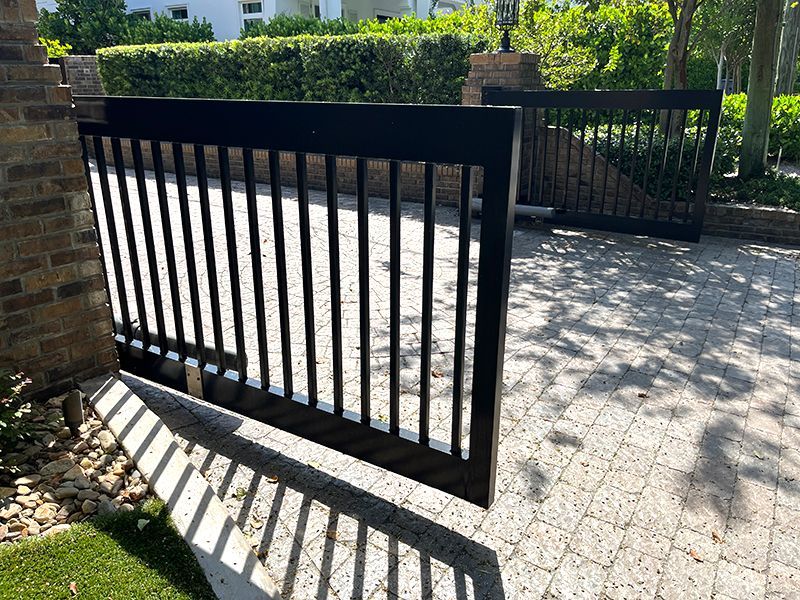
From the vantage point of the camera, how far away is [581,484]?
9.22 ft

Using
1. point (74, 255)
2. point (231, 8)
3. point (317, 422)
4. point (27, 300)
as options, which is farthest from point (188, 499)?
point (231, 8)

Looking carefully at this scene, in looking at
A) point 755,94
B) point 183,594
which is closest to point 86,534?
point 183,594

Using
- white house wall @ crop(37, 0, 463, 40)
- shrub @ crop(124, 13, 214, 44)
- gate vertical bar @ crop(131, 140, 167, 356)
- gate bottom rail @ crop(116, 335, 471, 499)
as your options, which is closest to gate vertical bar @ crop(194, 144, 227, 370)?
gate bottom rail @ crop(116, 335, 471, 499)

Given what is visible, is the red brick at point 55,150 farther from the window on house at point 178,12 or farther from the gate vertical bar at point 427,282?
the window on house at point 178,12

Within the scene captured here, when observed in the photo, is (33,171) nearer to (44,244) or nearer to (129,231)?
(44,244)

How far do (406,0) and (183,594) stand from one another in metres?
29.4

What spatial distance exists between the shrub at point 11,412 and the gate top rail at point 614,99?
19.1 feet

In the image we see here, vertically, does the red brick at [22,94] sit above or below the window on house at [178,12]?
below

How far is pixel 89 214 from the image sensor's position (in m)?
3.04

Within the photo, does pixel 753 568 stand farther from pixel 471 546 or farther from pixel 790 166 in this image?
pixel 790 166

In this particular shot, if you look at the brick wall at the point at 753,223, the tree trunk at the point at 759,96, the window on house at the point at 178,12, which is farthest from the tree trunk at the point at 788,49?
→ the window on house at the point at 178,12

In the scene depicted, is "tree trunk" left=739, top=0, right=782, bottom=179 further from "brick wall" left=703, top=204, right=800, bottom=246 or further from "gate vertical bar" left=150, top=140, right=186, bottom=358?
"gate vertical bar" left=150, top=140, right=186, bottom=358

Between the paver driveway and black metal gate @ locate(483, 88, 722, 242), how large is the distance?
249cm

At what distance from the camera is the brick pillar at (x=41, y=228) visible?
8.80 feet
